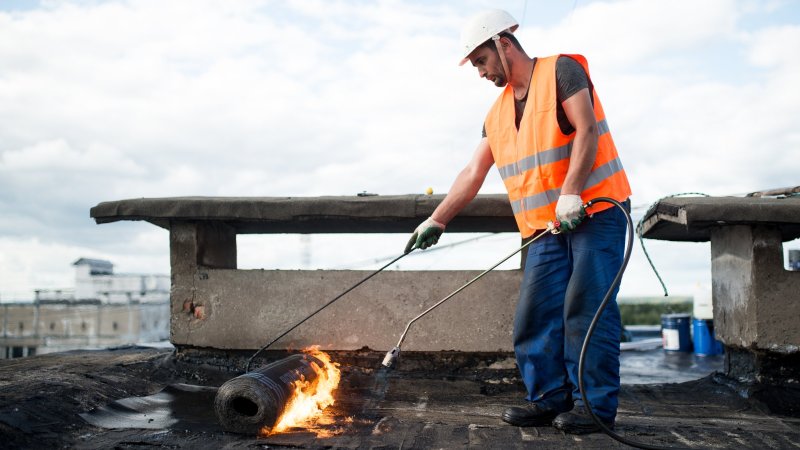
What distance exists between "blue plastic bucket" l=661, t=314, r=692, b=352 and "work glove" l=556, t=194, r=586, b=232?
230 inches

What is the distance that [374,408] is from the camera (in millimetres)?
3957

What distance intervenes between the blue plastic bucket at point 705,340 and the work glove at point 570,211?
5618 millimetres

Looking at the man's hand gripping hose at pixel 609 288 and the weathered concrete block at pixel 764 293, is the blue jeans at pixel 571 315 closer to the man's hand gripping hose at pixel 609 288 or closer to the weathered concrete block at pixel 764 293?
the man's hand gripping hose at pixel 609 288

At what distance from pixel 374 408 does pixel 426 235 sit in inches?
44.0

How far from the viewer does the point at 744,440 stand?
10.6ft

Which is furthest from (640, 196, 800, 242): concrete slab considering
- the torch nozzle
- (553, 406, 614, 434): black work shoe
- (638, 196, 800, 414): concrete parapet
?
the torch nozzle

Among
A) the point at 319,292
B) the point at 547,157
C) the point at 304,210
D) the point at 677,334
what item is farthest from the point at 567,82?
the point at 677,334

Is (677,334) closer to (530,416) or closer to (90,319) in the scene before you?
(530,416)

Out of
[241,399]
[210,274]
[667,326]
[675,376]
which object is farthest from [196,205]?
[667,326]

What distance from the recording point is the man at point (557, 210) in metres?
3.31

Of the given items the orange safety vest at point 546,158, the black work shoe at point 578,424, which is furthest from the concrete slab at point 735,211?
the black work shoe at point 578,424

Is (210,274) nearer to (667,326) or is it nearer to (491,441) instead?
(491,441)

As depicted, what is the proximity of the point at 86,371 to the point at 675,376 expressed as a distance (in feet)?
16.9

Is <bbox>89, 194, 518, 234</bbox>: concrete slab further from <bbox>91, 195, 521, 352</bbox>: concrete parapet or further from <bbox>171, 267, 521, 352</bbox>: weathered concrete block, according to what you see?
<bbox>171, 267, 521, 352</bbox>: weathered concrete block
